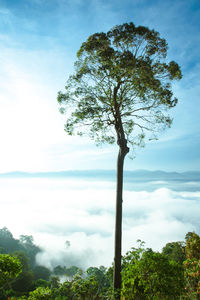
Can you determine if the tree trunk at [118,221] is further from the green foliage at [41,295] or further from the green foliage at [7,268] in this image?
the green foliage at [7,268]

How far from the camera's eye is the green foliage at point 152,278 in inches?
149

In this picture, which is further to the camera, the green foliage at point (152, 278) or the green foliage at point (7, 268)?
the green foliage at point (7, 268)

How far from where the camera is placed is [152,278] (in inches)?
151

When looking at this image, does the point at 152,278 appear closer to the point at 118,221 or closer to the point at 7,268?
the point at 118,221

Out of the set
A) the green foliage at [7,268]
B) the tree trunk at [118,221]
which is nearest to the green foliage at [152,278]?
the tree trunk at [118,221]

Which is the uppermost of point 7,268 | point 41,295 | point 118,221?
point 118,221

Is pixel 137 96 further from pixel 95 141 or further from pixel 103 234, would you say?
pixel 103 234

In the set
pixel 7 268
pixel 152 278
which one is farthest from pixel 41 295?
pixel 152 278

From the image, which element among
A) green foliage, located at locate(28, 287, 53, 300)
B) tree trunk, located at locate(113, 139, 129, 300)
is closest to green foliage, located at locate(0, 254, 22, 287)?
green foliage, located at locate(28, 287, 53, 300)

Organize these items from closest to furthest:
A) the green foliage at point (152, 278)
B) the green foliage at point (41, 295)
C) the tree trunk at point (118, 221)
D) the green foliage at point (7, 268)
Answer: the green foliage at point (152, 278), the green foliage at point (41, 295), the green foliage at point (7, 268), the tree trunk at point (118, 221)

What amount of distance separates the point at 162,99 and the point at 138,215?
647 ft

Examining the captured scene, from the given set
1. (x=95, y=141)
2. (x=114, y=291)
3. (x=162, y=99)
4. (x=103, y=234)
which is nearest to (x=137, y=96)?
(x=162, y=99)

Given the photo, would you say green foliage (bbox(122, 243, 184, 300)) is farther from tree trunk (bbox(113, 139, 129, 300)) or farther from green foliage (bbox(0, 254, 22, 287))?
green foliage (bbox(0, 254, 22, 287))

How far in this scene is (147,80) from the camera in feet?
18.5
